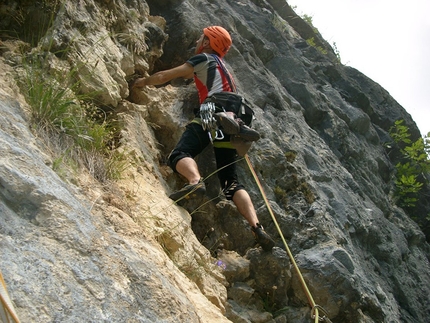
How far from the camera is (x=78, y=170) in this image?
112 inches

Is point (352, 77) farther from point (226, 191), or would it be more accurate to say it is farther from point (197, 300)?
point (197, 300)

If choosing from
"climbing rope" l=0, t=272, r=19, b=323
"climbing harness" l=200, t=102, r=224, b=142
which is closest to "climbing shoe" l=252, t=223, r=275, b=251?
"climbing harness" l=200, t=102, r=224, b=142

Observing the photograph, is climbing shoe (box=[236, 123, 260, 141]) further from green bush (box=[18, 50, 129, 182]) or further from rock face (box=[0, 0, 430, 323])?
green bush (box=[18, 50, 129, 182])

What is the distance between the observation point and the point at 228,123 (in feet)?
13.0

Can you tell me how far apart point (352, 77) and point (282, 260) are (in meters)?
6.29

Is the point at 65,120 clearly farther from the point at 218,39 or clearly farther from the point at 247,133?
the point at 218,39

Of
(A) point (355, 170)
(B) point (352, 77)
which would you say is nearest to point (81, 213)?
(A) point (355, 170)

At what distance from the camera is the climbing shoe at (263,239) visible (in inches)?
151

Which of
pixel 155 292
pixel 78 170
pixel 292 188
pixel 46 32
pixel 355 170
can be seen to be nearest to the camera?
pixel 155 292

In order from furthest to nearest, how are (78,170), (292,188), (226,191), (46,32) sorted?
(292,188), (226,191), (46,32), (78,170)

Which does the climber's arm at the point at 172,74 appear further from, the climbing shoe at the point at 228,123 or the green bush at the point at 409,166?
the green bush at the point at 409,166

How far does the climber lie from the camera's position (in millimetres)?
3842

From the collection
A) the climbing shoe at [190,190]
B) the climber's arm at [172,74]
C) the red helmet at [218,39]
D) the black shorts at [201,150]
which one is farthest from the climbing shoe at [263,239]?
the red helmet at [218,39]

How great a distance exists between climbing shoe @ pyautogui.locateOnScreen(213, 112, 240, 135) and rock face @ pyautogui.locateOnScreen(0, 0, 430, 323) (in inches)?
25.0
